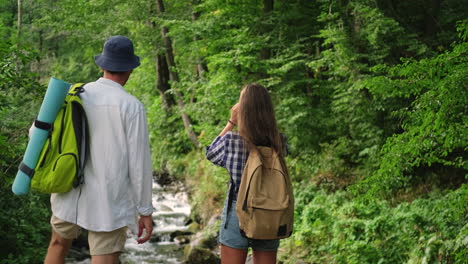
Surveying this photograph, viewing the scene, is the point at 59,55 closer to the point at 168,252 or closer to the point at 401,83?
the point at 168,252

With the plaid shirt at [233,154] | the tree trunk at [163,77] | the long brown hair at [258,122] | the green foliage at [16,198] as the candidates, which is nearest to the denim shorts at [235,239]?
the plaid shirt at [233,154]

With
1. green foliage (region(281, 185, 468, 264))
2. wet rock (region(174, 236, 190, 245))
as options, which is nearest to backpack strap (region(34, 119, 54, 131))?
green foliage (region(281, 185, 468, 264))

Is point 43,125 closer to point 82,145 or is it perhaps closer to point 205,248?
point 82,145

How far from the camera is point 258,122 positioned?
11.3 ft

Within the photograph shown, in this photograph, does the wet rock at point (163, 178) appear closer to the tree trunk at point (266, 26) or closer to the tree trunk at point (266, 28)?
the tree trunk at point (266, 28)

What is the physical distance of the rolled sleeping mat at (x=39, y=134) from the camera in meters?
3.09

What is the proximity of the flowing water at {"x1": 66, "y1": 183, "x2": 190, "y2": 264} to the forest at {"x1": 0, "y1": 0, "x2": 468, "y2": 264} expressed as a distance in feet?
2.14

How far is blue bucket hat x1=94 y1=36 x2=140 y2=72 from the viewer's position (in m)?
3.41

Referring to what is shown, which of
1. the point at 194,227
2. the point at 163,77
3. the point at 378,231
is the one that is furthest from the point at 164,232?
the point at 163,77

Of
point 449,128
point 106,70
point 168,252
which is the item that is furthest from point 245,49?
point 106,70

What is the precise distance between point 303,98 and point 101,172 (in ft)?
26.4

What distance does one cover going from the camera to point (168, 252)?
10961 millimetres

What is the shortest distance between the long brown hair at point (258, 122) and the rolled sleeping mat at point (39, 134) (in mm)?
1225

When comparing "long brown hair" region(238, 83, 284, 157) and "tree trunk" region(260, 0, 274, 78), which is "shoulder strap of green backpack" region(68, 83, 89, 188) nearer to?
"long brown hair" region(238, 83, 284, 157)
